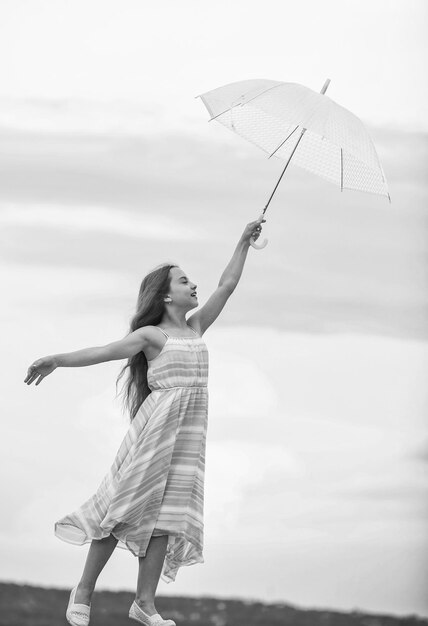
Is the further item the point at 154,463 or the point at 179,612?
the point at 179,612

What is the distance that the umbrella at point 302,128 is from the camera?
13.5 feet

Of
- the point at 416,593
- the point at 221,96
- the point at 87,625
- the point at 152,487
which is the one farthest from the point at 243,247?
the point at 416,593

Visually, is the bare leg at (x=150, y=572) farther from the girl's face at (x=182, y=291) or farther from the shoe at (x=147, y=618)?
the girl's face at (x=182, y=291)

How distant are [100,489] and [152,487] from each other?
0.62 feet

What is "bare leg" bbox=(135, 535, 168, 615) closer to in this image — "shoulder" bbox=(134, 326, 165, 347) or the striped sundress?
the striped sundress

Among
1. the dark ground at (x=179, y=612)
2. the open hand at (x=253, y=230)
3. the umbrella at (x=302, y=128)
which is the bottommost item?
the dark ground at (x=179, y=612)

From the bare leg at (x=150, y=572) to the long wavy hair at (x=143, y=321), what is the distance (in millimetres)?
422

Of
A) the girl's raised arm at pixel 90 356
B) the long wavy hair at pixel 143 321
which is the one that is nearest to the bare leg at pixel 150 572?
the long wavy hair at pixel 143 321

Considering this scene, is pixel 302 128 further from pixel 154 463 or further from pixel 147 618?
pixel 147 618

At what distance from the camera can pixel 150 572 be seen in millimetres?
3914

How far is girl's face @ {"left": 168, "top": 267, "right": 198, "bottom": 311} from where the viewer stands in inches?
161

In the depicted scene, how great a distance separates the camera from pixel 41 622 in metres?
4.06

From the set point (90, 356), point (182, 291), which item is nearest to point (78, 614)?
point (90, 356)

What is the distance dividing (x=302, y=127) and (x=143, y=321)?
2.62 feet
